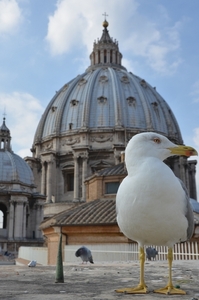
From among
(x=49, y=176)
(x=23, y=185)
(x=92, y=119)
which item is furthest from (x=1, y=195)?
(x=92, y=119)

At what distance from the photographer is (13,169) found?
37875mm

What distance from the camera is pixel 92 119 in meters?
54.4

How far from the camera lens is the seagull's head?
4.64 m

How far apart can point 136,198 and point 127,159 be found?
0.57 m

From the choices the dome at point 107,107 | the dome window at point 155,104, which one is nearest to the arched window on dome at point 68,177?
the dome at point 107,107

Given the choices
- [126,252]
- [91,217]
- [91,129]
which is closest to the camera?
[126,252]

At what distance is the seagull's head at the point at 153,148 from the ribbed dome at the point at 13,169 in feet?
111

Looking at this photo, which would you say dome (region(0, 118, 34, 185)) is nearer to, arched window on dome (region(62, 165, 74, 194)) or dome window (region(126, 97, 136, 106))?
arched window on dome (region(62, 165, 74, 194))

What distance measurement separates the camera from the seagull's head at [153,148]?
15.2 feet

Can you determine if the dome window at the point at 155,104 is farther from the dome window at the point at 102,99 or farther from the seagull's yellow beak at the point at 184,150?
the seagull's yellow beak at the point at 184,150

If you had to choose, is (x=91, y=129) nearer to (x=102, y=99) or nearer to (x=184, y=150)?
(x=102, y=99)

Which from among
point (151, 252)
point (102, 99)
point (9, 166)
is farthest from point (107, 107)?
point (151, 252)

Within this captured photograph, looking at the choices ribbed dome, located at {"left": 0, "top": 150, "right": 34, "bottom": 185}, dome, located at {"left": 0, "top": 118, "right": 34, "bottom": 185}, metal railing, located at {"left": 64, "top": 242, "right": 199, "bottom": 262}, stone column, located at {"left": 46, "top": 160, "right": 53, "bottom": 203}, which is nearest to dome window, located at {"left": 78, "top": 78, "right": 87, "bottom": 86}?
stone column, located at {"left": 46, "top": 160, "right": 53, "bottom": 203}

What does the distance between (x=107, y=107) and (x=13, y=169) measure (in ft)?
72.9
